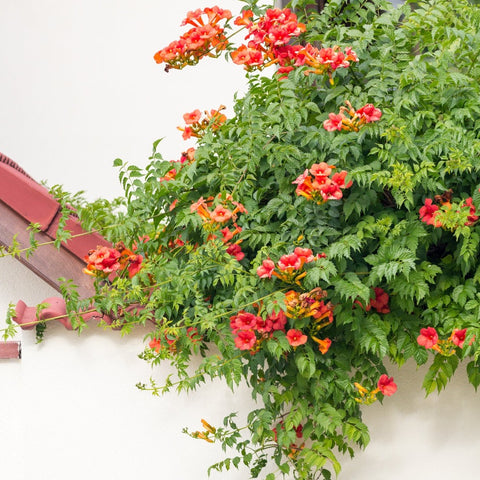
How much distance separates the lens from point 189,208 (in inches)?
117

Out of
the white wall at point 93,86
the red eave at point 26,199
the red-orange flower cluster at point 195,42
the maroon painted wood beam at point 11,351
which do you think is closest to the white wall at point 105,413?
the maroon painted wood beam at point 11,351

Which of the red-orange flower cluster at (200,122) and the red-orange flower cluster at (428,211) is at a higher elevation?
the red-orange flower cluster at (200,122)

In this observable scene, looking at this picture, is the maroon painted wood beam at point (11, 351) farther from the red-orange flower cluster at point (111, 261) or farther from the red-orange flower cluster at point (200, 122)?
the red-orange flower cluster at point (200, 122)

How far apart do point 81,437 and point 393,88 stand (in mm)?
2068

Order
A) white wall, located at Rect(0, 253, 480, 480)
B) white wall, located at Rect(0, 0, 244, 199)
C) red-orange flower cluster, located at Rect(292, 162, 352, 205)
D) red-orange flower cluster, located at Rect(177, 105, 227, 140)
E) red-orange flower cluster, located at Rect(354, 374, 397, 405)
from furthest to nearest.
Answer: white wall, located at Rect(0, 0, 244, 199) < white wall, located at Rect(0, 253, 480, 480) < red-orange flower cluster, located at Rect(177, 105, 227, 140) < red-orange flower cluster, located at Rect(354, 374, 397, 405) < red-orange flower cluster, located at Rect(292, 162, 352, 205)

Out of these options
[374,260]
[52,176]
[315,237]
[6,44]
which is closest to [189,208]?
[315,237]

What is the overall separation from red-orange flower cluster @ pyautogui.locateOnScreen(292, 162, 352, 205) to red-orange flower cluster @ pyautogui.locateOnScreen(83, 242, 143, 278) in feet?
2.91

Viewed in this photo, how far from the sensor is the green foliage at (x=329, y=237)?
2.68 m

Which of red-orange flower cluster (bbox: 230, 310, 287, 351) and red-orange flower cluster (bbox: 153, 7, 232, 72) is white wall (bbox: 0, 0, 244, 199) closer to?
red-orange flower cluster (bbox: 153, 7, 232, 72)

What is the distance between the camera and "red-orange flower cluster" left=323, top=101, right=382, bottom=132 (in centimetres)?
265

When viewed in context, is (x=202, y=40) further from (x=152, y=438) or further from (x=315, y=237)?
(x=152, y=438)

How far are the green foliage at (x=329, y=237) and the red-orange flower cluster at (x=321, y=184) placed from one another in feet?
0.19

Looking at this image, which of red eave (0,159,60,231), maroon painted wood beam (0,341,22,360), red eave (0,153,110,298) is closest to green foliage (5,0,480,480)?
red eave (0,153,110,298)

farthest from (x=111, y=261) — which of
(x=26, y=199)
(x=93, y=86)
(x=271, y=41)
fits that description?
(x=93, y=86)
